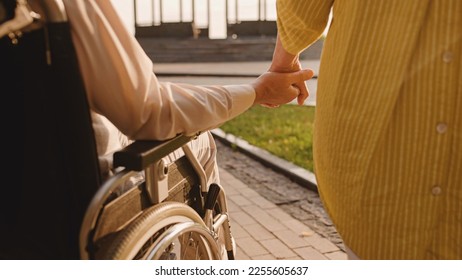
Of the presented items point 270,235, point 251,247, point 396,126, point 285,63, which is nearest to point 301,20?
point 396,126

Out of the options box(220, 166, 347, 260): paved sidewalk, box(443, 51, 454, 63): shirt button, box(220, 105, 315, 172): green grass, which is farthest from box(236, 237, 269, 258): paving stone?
box(443, 51, 454, 63): shirt button

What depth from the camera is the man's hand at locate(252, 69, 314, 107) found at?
231cm

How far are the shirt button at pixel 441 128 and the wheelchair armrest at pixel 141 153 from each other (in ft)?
2.38

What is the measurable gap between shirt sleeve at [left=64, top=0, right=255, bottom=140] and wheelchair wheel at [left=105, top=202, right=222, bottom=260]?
232 millimetres

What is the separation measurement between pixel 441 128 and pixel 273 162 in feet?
14.7

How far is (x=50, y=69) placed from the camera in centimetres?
158

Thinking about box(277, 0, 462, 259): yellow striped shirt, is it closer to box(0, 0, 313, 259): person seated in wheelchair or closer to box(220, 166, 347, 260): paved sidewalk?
box(0, 0, 313, 259): person seated in wheelchair

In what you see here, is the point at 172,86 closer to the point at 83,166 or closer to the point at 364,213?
the point at 83,166

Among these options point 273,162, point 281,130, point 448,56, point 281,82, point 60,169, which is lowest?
point 281,130

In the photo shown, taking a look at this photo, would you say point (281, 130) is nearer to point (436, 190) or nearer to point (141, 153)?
point (141, 153)

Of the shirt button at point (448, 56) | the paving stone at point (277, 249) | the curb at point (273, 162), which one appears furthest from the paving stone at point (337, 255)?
the shirt button at point (448, 56)

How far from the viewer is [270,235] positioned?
4047 millimetres

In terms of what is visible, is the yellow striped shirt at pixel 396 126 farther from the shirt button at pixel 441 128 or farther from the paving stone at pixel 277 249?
the paving stone at pixel 277 249

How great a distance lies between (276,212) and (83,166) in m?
2.99
